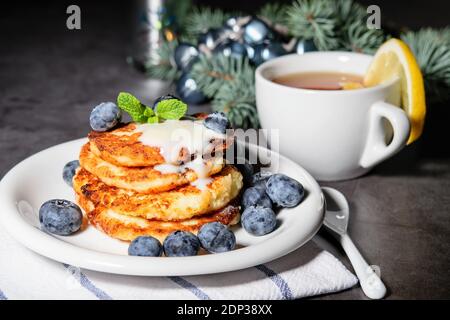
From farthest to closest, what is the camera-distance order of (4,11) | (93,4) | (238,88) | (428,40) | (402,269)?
1. (93,4)
2. (4,11)
3. (428,40)
4. (238,88)
5. (402,269)

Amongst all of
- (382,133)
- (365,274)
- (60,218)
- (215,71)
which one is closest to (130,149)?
(60,218)

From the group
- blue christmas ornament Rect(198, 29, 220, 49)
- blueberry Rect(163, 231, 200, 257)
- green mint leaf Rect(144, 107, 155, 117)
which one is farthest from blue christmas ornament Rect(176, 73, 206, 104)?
blueberry Rect(163, 231, 200, 257)

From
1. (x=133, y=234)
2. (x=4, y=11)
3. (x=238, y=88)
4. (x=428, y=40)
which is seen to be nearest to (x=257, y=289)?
(x=133, y=234)

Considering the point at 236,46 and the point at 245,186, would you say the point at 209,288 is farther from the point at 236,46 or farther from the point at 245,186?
the point at 236,46

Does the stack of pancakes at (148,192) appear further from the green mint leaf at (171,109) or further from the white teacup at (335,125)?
the white teacup at (335,125)

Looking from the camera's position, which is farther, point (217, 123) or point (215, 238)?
point (217, 123)

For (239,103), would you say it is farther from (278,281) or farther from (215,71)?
(278,281)
